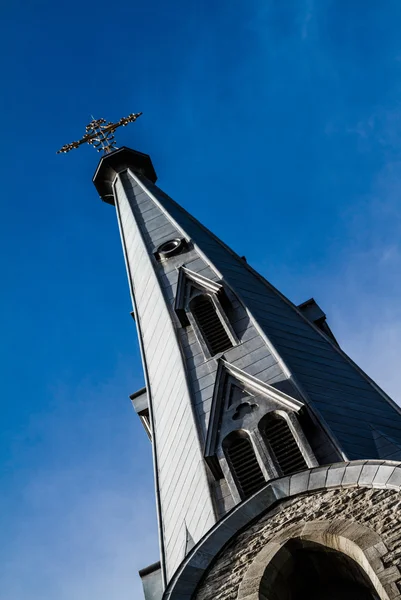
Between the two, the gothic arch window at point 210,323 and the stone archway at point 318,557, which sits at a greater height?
the gothic arch window at point 210,323

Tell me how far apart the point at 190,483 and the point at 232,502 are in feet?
7.35

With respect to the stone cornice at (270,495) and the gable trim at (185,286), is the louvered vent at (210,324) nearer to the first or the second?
the gable trim at (185,286)

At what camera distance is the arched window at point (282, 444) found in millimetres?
17703

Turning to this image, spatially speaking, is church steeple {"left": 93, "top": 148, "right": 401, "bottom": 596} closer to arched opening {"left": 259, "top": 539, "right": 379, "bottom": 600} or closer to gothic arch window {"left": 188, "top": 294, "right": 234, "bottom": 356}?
gothic arch window {"left": 188, "top": 294, "right": 234, "bottom": 356}

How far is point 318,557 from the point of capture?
47.4ft

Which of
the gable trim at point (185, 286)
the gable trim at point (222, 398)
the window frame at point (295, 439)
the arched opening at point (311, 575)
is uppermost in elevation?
the gable trim at point (185, 286)

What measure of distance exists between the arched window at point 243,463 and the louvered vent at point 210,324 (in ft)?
14.1

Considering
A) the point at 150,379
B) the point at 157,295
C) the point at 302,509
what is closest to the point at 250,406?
the point at 302,509

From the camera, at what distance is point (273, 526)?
49.2 feet

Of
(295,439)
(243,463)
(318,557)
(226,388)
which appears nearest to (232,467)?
(243,463)

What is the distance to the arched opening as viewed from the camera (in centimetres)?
1405

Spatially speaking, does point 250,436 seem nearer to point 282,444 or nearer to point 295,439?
point 282,444

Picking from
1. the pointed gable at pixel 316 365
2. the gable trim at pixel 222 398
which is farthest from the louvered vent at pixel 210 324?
the gable trim at pixel 222 398

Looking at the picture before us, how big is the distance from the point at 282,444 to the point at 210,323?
657 centimetres
